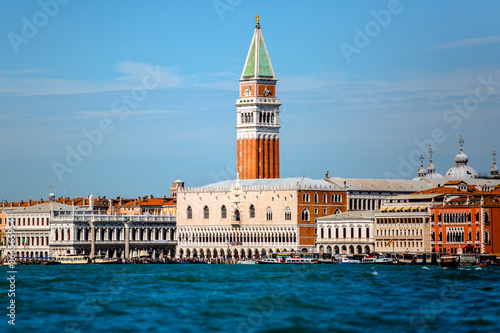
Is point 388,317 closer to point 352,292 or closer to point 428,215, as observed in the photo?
point 352,292

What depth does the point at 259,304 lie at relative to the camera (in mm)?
68438

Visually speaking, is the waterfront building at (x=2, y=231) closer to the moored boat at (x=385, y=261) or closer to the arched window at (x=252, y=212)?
the arched window at (x=252, y=212)

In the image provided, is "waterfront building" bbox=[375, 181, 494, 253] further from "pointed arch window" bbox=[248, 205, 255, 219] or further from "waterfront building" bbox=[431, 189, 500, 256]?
"pointed arch window" bbox=[248, 205, 255, 219]

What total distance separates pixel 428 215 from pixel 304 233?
23904 millimetres

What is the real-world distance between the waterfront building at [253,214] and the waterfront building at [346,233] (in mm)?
4117

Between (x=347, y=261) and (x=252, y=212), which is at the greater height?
(x=252, y=212)

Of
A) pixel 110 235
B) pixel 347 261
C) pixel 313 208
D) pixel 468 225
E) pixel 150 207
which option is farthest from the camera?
pixel 150 207

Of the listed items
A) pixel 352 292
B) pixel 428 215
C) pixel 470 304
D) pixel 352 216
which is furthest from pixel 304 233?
pixel 470 304

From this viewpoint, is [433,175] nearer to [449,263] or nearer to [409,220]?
[409,220]

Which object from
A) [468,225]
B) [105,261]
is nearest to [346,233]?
[468,225]

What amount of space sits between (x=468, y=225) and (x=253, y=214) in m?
41.1

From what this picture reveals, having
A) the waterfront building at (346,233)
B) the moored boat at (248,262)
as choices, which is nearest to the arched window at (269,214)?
the moored boat at (248,262)

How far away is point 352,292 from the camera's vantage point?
255 feet

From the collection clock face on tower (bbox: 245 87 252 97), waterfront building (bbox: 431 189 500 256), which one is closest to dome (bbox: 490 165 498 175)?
clock face on tower (bbox: 245 87 252 97)
